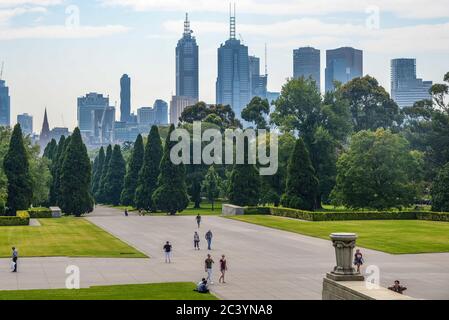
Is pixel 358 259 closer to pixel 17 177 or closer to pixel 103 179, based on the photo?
pixel 17 177

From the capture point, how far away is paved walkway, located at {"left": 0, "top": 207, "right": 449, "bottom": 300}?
3356 centimetres

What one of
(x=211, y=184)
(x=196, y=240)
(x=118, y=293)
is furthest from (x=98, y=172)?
(x=118, y=293)

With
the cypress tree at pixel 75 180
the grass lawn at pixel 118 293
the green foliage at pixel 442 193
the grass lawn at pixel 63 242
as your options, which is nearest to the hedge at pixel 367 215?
the green foliage at pixel 442 193

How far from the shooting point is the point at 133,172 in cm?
10869

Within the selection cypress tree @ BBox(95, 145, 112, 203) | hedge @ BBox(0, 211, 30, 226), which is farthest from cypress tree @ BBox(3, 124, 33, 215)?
cypress tree @ BBox(95, 145, 112, 203)

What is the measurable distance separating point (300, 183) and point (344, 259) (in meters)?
57.4

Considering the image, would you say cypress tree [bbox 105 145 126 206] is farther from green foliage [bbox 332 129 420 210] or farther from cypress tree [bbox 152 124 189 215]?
green foliage [bbox 332 129 420 210]

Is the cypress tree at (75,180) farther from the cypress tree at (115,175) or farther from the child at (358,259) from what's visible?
the child at (358,259)

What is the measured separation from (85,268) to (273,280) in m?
10.4

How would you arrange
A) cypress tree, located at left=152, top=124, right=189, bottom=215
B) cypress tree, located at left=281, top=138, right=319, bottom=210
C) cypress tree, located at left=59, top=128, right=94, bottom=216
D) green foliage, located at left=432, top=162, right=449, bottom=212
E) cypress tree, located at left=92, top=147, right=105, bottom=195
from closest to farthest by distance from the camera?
green foliage, located at left=432, top=162, right=449, bottom=212 < cypress tree, located at left=281, top=138, right=319, bottom=210 < cypress tree, located at left=152, top=124, right=189, bottom=215 < cypress tree, located at left=59, top=128, right=94, bottom=216 < cypress tree, located at left=92, top=147, right=105, bottom=195

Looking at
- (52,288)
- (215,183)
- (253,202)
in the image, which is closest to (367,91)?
(215,183)

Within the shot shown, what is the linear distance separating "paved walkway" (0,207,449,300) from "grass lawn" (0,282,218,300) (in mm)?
1458

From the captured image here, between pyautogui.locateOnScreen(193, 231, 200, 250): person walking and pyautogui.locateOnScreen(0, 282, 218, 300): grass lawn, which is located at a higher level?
pyautogui.locateOnScreen(193, 231, 200, 250): person walking

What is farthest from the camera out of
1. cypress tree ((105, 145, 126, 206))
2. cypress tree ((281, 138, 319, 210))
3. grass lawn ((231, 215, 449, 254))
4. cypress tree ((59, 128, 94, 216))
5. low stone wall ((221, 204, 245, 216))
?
cypress tree ((105, 145, 126, 206))
